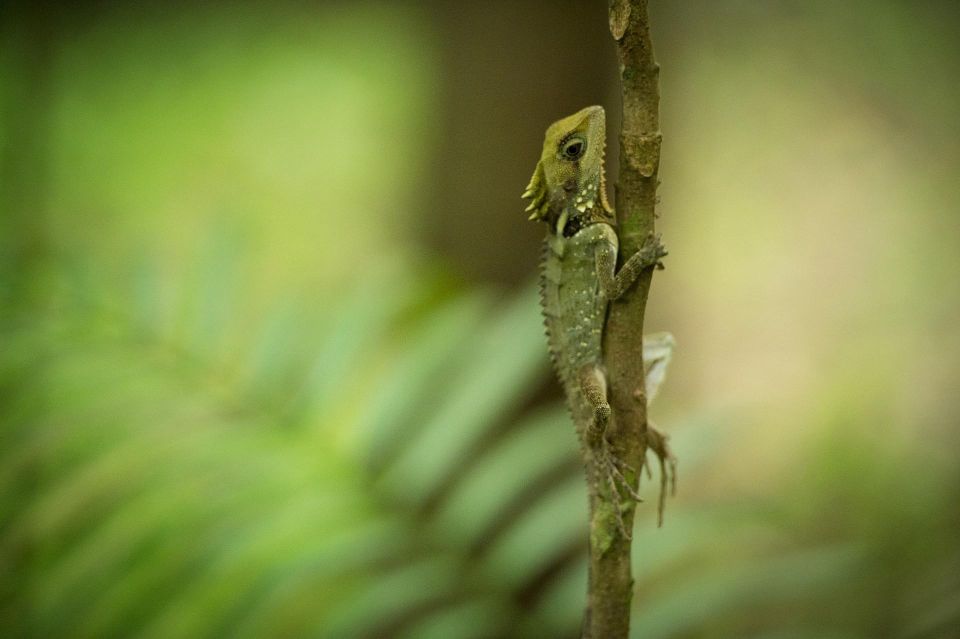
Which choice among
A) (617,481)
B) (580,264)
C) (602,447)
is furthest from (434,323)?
(617,481)

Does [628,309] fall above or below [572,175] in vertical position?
below

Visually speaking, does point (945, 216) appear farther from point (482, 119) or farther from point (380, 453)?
point (380, 453)

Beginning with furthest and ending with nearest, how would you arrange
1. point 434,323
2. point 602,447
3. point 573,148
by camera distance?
point 434,323, point 573,148, point 602,447

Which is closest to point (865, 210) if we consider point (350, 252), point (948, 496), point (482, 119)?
point (948, 496)

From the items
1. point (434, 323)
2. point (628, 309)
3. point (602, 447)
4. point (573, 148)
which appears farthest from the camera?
point (434, 323)

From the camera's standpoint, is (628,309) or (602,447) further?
(602,447)

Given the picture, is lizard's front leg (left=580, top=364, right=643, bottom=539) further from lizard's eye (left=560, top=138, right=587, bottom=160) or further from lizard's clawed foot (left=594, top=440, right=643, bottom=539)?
lizard's eye (left=560, top=138, right=587, bottom=160)

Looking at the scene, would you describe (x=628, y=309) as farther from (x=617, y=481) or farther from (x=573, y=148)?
(x=573, y=148)

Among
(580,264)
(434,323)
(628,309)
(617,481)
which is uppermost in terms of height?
(434,323)
